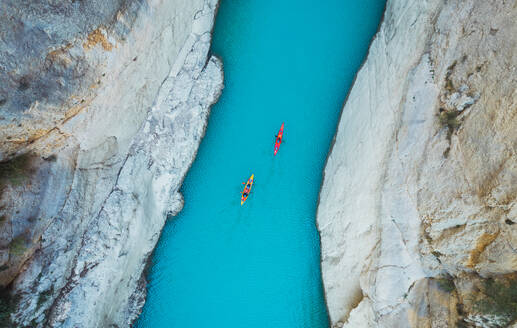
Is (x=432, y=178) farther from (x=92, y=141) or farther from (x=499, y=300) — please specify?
(x=92, y=141)

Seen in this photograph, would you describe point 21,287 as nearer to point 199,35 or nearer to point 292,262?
point 292,262

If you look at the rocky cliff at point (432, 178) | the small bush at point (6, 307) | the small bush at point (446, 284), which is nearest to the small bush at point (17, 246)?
the small bush at point (6, 307)

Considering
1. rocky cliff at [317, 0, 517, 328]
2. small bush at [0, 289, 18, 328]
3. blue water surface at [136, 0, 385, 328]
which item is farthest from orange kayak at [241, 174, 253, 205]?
small bush at [0, 289, 18, 328]

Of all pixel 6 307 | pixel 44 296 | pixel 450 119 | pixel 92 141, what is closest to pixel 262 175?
pixel 92 141

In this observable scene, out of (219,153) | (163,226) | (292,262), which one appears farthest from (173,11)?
(292,262)

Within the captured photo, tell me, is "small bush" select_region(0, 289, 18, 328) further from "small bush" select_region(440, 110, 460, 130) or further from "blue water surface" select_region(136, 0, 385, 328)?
"small bush" select_region(440, 110, 460, 130)

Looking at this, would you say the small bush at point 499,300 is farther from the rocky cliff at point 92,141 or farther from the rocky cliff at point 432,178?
the rocky cliff at point 92,141
